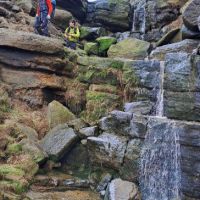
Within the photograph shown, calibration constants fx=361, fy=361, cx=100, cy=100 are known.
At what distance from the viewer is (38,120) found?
15148mm

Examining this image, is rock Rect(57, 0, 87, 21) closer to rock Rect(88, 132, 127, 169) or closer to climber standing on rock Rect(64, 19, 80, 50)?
climber standing on rock Rect(64, 19, 80, 50)

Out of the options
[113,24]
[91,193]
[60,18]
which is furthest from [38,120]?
[113,24]

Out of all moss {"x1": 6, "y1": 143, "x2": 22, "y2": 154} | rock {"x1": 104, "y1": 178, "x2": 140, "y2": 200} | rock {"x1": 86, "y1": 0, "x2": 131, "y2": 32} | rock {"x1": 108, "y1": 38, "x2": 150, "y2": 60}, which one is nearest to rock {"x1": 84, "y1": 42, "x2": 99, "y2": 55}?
rock {"x1": 108, "y1": 38, "x2": 150, "y2": 60}

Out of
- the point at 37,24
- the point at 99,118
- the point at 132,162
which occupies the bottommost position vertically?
the point at 132,162

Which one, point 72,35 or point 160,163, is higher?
point 72,35

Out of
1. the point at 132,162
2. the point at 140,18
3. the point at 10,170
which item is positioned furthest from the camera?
the point at 140,18

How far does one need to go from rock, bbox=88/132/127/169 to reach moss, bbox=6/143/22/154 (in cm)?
249

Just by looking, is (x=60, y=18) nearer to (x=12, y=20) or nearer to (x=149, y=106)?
(x=12, y=20)

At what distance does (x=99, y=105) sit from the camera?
15141mm

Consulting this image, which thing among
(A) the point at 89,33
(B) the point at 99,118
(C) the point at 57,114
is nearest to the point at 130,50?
(A) the point at 89,33

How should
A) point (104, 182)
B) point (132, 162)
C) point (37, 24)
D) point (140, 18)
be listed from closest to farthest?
1. point (132, 162)
2. point (104, 182)
3. point (37, 24)
4. point (140, 18)

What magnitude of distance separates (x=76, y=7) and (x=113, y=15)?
3.55 meters

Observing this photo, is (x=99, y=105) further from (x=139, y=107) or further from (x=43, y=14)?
(x=43, y=14)

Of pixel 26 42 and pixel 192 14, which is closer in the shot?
pixel 192 14
